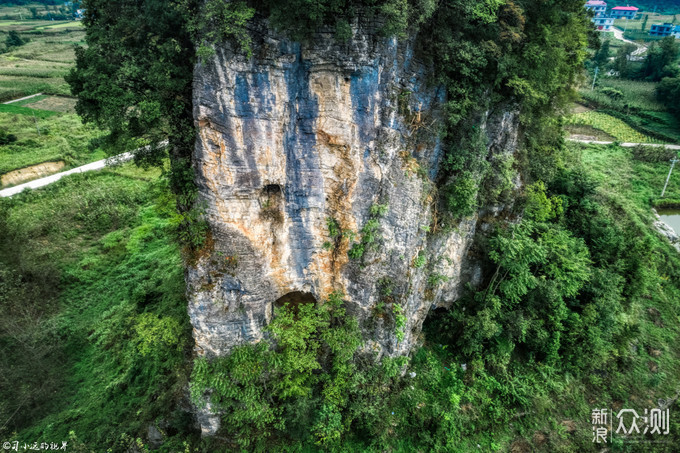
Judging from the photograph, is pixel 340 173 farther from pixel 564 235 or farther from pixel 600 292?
pixel 600 292

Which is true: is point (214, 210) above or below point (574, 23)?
below

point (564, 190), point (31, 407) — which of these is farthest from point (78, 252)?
point (564, 190)

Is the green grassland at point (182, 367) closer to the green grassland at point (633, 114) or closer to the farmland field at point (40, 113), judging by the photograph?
the farmland field at point (40, 113)

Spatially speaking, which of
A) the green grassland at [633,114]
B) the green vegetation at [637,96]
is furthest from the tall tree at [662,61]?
the green grassland at [633,114]

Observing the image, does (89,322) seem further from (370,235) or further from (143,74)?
(370,235)

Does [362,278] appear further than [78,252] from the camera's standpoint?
No

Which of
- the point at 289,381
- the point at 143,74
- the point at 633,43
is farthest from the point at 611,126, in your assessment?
the point at 143,74
